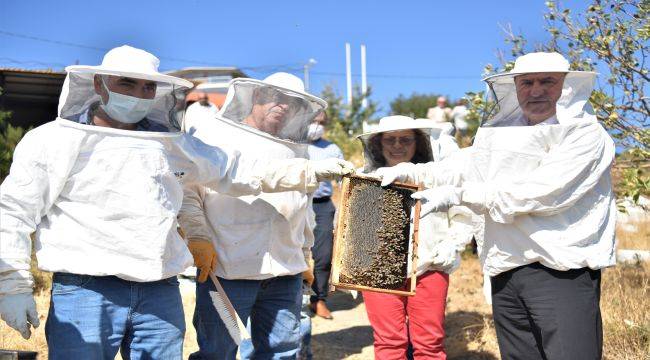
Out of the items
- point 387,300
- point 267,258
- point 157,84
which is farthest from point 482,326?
point 157,84

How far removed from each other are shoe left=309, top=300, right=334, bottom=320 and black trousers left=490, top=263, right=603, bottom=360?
13.5 feet

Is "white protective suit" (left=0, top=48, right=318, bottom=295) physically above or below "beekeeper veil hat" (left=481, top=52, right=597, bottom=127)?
below

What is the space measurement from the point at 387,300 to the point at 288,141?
133 cm

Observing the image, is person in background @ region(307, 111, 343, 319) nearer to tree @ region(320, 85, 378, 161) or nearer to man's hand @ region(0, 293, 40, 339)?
man's hand @ region(0, 293, 40, 339)

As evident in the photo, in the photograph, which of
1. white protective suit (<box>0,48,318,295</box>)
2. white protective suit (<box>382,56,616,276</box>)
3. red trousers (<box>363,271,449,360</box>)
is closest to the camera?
white protective suit (<box>0,48,318,295</box>)

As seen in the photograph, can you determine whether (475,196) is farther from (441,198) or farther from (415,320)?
(415,320)

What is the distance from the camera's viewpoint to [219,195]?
3820 mm

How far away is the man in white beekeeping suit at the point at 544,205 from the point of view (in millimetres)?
3258

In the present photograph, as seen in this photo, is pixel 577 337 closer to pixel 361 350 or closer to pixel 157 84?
pixel 157 84

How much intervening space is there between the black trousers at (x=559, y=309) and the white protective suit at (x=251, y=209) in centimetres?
127

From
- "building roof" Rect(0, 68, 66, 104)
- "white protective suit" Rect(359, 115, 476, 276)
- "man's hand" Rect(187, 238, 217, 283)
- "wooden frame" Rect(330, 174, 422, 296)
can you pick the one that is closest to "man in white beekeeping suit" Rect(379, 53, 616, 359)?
"wooden frame" Rect(330, 174, 422, 296)

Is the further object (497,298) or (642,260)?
(642,260)

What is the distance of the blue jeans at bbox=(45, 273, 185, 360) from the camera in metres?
2.86

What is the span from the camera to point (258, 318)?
12.9 feet
